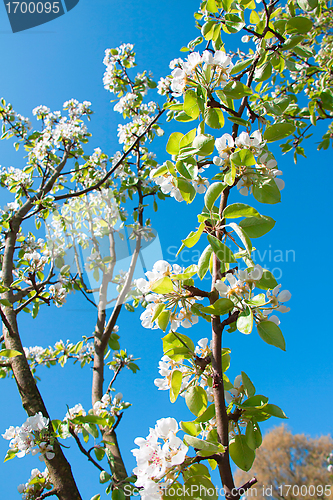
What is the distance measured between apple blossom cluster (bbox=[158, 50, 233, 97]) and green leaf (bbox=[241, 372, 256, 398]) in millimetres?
920

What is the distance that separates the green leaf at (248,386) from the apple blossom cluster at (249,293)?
0.20 metres

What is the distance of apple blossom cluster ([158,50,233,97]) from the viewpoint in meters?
0.94

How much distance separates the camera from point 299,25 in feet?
3.99

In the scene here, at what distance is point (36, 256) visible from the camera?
2.81 m

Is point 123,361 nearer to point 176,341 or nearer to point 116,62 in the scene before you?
point 176,341

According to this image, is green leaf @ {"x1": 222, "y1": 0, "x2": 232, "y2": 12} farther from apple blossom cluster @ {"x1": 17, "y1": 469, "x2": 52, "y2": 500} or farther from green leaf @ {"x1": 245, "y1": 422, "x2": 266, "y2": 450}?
apple blossom cluster @ {"x1": 17, "y1": 469, "x2": 52, "y2": 500}

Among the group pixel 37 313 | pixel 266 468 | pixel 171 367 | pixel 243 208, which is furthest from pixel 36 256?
pixel 266 468

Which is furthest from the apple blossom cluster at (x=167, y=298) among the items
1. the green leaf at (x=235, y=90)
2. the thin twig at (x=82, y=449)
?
the thin twig at (x=82, y=449)

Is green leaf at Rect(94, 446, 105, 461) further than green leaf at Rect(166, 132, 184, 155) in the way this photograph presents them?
Yes

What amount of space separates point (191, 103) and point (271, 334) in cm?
72

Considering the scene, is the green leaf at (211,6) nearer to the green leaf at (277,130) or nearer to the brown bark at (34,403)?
the green leaf at (277,130)

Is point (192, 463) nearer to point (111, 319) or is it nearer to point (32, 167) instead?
point (111, 319)

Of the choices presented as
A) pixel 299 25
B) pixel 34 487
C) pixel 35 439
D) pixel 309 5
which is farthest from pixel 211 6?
pixel 34 487

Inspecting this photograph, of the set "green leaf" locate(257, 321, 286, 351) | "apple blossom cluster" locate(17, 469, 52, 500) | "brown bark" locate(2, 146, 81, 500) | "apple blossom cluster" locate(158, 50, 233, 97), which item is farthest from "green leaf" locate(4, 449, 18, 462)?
"apple blossom cluster" locate(158, 50, 233, 97)
